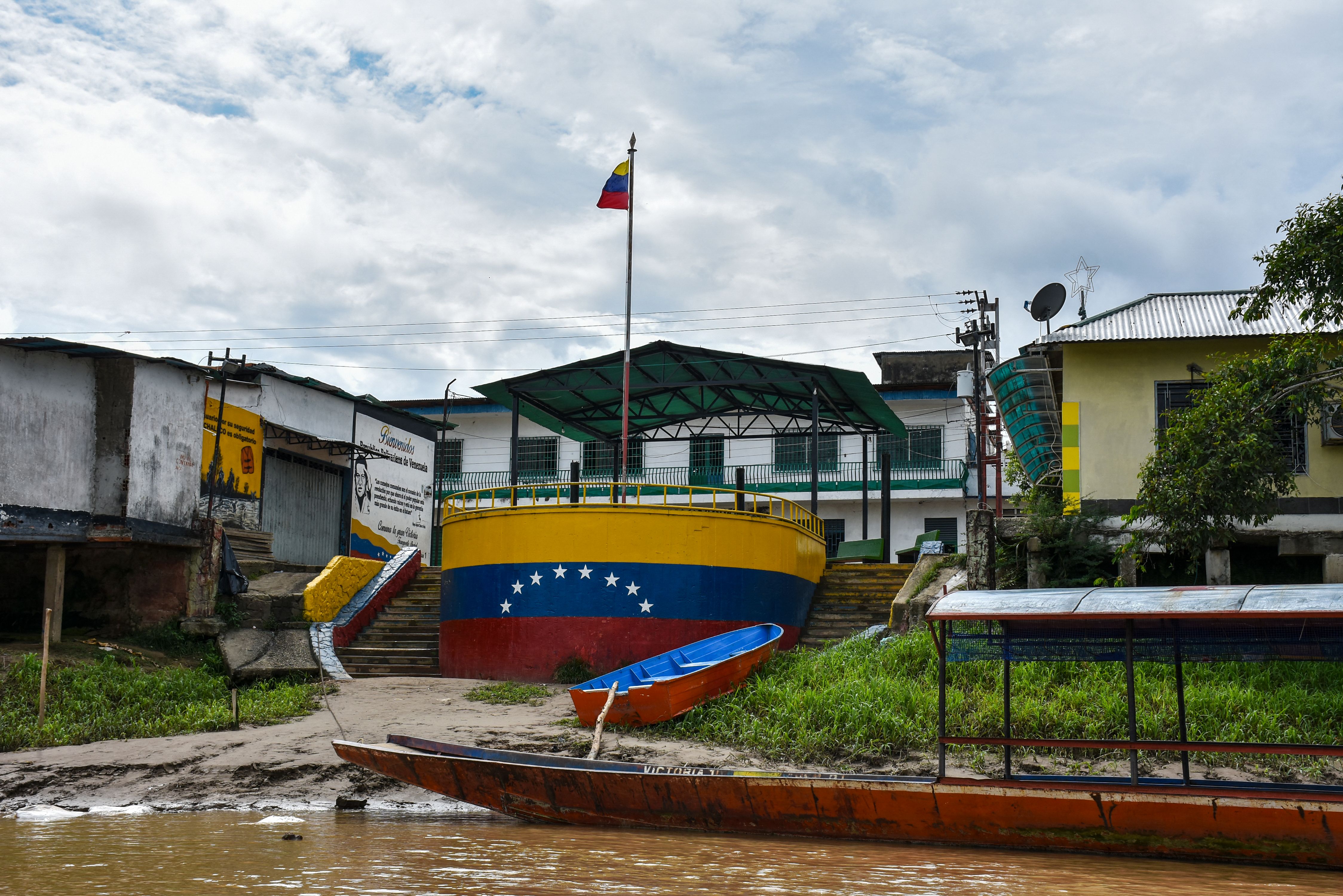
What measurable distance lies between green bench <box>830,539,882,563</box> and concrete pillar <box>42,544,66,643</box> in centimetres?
1473

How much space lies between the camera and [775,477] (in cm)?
3803

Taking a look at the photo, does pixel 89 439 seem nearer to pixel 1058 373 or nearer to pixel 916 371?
→ pixel 1058 373

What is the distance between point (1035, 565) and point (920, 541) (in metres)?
10.9

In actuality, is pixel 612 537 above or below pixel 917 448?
below

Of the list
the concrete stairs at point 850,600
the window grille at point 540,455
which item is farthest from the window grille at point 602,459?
the concrete stairs at point 850,600

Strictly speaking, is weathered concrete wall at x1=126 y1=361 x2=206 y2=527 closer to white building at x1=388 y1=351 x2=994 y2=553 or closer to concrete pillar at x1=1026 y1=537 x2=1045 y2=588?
concrete pillar at x1=1026 y1=537 x2=1045 y2=588

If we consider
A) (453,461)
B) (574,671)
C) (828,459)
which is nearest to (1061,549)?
(574,671)

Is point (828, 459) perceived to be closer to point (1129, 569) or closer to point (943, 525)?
point (943, 525)

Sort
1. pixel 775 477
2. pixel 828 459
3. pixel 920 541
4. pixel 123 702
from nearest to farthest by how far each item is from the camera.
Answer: pixel 123 702, pixel 920 541, pixel 828 459, pixel 775 477

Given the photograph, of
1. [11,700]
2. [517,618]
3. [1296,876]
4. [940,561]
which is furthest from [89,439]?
[1296,876]

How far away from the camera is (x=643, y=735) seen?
43.4 ft

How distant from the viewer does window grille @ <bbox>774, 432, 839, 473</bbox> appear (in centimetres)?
3728

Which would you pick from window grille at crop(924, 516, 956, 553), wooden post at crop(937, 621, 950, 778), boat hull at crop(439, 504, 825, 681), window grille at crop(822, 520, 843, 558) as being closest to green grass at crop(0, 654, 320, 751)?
boat hull at crop(439, 504, 825, 681)

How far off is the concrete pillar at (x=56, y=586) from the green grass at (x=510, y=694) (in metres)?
5.72
